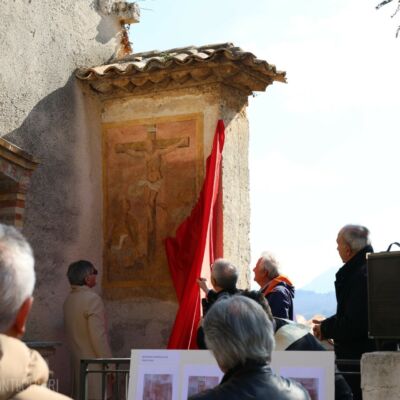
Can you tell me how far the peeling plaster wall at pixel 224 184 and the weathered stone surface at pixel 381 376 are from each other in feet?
12.6

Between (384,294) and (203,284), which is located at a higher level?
(203,284)

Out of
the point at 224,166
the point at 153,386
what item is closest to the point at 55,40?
the point at 224,166

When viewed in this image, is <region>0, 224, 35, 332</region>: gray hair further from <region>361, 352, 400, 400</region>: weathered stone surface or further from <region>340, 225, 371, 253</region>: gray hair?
<region>340, 225, 371, 253</region>: gray hair

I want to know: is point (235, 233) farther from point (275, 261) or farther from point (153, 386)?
point (153, 386)

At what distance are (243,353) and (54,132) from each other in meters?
6.06

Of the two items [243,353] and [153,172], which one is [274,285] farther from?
[243,353]

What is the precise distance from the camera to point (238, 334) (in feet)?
10.2

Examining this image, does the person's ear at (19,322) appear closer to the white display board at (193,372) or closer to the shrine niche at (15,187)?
the white display board at (193,372)

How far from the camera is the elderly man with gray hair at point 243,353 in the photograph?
10.2 ft

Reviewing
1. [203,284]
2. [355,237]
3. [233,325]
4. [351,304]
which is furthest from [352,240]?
[233,325]

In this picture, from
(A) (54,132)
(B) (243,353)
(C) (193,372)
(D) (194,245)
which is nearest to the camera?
(B) (243,353)

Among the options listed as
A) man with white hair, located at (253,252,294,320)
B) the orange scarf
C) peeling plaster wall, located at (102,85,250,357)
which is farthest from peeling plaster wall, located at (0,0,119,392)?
the orange scarf

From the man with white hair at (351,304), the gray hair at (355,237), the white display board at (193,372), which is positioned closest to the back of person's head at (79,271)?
the man with white hair at (351,304)

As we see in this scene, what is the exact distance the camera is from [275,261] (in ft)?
23.1
